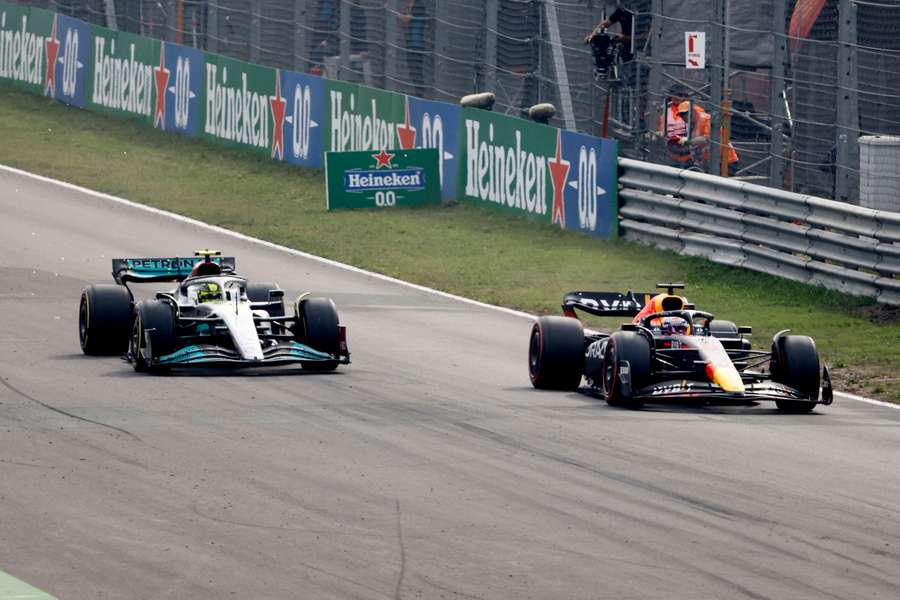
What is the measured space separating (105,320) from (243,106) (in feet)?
53.0

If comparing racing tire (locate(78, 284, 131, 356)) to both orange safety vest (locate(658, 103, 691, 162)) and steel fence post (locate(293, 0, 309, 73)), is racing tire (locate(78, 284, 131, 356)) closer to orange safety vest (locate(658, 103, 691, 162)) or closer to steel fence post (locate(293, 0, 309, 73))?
orange safety vest (locate(658, 103, 691, 162))

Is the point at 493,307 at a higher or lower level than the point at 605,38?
lower

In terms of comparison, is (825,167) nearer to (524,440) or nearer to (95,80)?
(524,440)

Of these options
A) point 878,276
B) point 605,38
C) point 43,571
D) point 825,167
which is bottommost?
point 43,571

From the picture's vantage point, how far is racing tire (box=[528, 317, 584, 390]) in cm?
1481

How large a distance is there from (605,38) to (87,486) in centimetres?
1610

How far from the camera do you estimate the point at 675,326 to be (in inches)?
568

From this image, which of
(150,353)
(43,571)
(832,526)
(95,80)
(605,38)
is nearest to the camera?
(43,571)

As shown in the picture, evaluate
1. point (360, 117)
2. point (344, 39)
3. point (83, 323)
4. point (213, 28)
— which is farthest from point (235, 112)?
point (83, 323)

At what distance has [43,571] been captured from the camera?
8273mm

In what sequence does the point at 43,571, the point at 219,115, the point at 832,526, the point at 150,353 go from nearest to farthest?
the point at 43,571 → the point at 832,526 → the point at 150,353 → the point at 219,115

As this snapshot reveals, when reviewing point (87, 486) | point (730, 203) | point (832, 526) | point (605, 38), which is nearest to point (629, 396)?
point (832, 526)

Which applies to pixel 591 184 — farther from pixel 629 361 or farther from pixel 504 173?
pixel 629 361

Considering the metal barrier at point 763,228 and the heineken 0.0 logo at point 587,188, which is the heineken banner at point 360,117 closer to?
the heineken 0.0 logo at point 587,188
